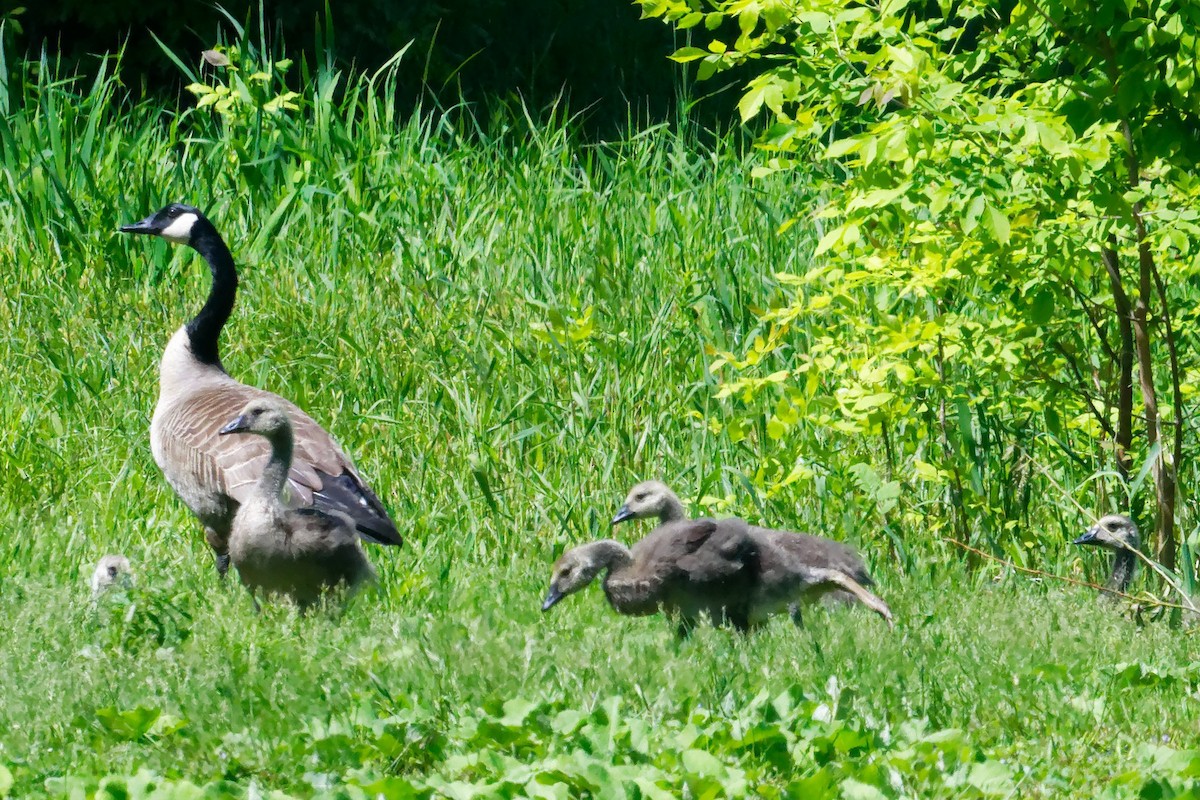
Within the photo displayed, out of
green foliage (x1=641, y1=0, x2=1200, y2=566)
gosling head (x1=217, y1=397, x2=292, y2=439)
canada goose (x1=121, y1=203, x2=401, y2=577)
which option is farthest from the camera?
canada goose (x1=121, y1=203, x2=401, y2=577)

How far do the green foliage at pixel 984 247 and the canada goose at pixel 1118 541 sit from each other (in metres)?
0.14

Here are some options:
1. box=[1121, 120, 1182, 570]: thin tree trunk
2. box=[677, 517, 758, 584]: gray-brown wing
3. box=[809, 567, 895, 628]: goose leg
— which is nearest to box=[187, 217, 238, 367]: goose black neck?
box=[677, 517, 758, 584]: gray-brown wing

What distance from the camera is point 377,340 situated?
8.21 metres

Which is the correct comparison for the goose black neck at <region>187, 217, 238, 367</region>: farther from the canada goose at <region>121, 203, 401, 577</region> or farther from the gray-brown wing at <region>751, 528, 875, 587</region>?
the gray-brown wing at <region>751, 528, 875, 587</region>

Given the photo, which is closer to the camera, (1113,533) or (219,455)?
(1113,533)

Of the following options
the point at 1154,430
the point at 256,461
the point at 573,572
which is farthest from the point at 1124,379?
the point at 256,461

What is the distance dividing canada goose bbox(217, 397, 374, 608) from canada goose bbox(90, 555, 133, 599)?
1.25 ft

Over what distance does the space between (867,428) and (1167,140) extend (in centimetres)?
183

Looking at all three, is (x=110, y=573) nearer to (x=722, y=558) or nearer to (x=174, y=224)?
(x=722, y=558)

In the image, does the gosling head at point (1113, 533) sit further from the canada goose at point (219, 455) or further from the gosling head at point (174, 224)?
the gosling head at point (174, 224)

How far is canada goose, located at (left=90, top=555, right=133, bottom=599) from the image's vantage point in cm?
559

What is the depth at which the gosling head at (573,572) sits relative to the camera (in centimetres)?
570

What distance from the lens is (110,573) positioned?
19.0ft

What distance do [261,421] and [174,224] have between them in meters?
2.39
